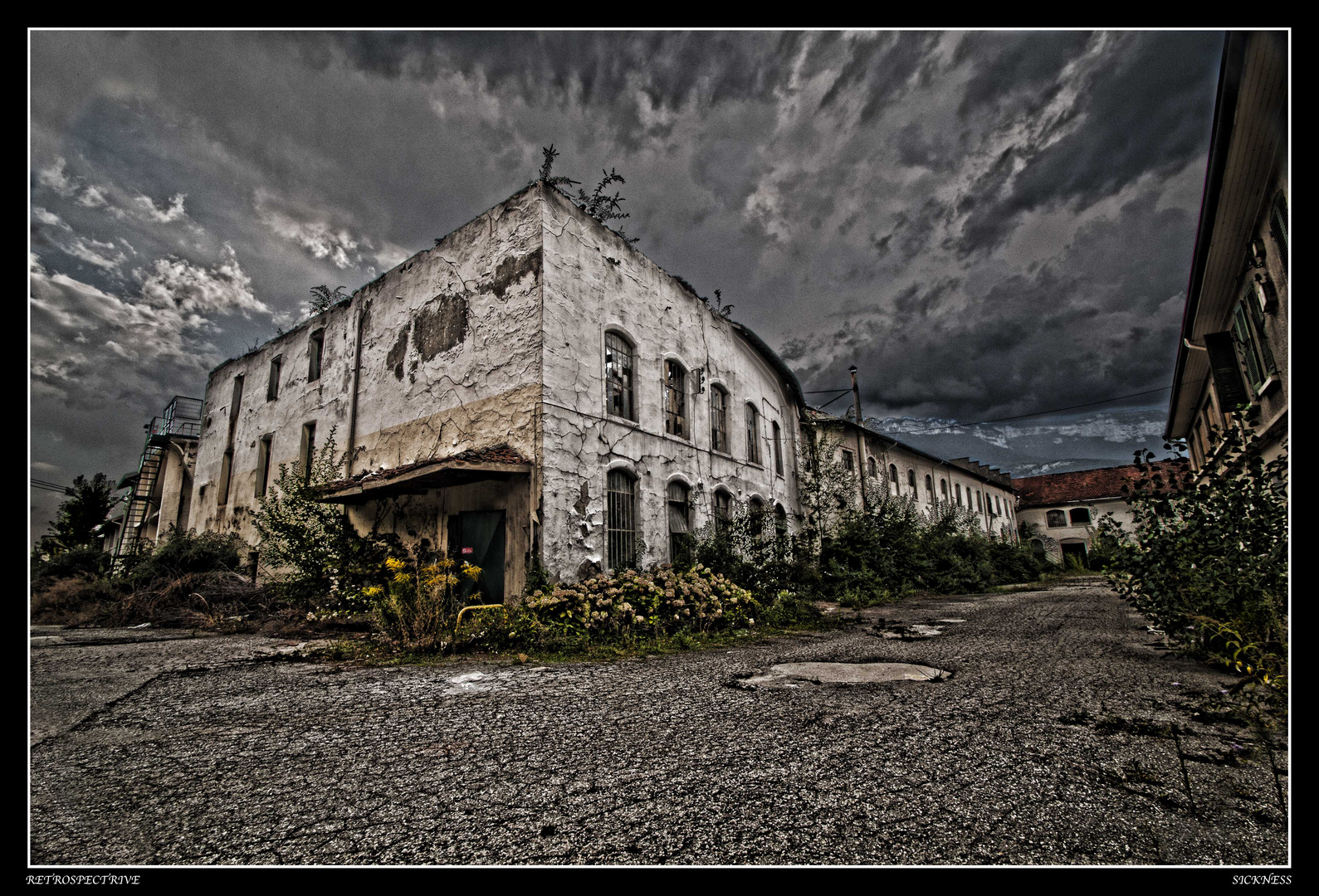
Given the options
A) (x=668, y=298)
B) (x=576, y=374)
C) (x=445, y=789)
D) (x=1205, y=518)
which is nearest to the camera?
(x=445, y=789)

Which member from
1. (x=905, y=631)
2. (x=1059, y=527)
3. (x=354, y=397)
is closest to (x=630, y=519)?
(x=905, y=631)

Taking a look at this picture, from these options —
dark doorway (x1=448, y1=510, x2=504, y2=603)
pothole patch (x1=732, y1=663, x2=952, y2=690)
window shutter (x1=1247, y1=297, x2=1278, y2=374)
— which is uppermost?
window shutter (x1=1247, y1=297, x2=1278, y2=374)

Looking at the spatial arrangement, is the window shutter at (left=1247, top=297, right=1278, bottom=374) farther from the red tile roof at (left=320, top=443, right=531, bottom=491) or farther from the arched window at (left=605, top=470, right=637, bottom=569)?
the red tile roof at (left=320, top=443, right=531, bottom=491)

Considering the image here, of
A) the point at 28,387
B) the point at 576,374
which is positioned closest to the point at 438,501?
the point at 576,374

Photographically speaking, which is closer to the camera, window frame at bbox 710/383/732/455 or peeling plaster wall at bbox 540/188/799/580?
peeling plaster wall at bbox 540/188/799/580

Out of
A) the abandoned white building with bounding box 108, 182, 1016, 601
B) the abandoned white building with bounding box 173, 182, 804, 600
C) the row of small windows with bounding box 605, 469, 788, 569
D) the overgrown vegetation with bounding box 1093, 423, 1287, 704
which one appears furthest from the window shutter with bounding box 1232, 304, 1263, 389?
the row of small windows with bounding box 605, 469, 788, 569

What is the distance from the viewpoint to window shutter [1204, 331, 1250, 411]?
8430 mm

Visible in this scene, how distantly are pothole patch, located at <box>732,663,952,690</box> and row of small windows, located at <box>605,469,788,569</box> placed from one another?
444 cm

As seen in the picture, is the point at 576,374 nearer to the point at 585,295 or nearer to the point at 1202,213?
the point at 585,295

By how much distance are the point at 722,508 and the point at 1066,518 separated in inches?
1346

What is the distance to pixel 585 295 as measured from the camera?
30.9ft

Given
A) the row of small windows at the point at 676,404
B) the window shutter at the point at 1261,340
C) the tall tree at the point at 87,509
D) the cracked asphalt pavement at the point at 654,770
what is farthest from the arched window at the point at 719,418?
the tall tree at the point at 87,509

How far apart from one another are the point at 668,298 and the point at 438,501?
20.1ft

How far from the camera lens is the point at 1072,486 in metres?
35.6
